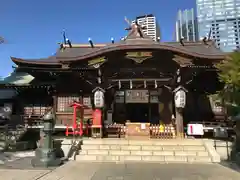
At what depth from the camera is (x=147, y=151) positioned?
11836 mm

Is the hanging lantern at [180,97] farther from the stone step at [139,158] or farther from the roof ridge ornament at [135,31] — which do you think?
the roof ridge ornament at [135,31]

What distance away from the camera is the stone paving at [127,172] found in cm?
800

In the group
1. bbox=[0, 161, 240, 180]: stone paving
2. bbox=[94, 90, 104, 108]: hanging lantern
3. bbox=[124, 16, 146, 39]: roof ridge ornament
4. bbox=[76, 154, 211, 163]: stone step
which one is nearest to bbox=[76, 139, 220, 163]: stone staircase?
bbox=[76, 154, 211, 163]: stone step

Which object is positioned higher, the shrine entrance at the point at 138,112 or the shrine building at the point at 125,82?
the shrine building at the point at 125,82

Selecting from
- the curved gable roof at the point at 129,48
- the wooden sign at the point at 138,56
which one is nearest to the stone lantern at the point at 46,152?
the curved gable roof at the point at 129,48

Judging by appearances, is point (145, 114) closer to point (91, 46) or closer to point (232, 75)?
point (91, 46)

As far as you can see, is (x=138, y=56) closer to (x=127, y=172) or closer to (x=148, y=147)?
(x=148, y=147)

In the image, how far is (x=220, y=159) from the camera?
11.3 metres

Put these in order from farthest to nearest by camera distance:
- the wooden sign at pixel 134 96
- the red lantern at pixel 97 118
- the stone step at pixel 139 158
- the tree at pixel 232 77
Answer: the wooden sign at pixel 134 96, the red lantern at pixel 97 118, the stone step at pixel 139 158, the tree at pixel 232 77

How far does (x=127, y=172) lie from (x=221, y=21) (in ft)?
364

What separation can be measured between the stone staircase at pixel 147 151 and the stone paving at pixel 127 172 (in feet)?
3.37

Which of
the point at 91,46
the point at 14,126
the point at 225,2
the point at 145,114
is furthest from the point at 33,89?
the point at 225,2

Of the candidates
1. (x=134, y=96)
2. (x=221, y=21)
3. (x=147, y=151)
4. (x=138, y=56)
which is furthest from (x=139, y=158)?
(x=221, y=21)

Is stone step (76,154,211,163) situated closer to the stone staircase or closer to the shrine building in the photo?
the stone staircase
